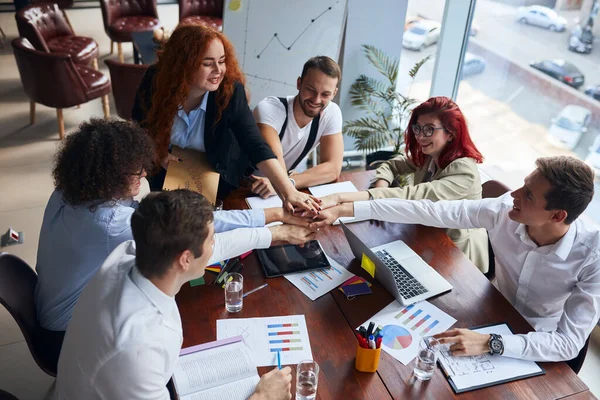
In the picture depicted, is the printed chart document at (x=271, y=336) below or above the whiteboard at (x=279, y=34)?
below

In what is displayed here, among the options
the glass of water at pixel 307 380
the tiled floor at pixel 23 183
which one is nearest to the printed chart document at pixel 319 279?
the glass of water at pixel 307 380

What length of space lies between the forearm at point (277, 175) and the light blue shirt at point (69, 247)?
76 cm

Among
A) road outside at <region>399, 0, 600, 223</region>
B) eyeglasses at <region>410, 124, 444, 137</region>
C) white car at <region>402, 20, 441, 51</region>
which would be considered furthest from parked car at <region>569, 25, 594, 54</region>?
eyeglasses at <region>410, 124, 444, 137</region>

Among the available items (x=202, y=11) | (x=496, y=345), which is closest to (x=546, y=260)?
(x=496, y=345)

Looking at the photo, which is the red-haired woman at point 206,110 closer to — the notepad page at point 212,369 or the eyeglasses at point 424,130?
the eyeglasses at point 424,130

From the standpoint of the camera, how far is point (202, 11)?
629 cm

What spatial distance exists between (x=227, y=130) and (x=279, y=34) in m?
1.66

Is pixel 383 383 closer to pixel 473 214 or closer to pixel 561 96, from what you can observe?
pixel 473 214

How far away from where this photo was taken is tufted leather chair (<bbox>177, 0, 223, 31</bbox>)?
A: 6133 mm

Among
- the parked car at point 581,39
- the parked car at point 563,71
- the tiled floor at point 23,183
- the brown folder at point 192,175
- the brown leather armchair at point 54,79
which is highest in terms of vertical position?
the parked car at point 581,39

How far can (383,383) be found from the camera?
1800mm

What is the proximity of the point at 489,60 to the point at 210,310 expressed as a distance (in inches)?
145

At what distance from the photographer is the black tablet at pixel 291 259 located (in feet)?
7.40

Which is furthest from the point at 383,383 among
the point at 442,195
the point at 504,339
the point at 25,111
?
the point at 25,111
